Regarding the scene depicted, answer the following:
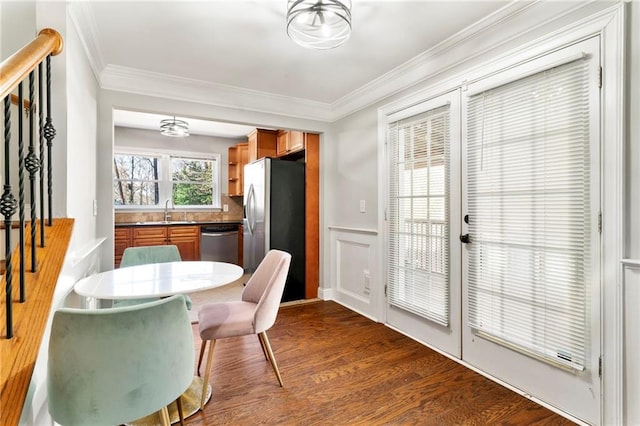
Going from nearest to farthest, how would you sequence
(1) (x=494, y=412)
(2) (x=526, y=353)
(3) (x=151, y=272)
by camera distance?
(1) (x=494, y=412) < (2) (x=526, y=353) < (3) (x=151, y=272)

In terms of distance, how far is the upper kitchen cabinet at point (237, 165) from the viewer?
5.61 meters

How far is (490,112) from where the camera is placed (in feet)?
6.88

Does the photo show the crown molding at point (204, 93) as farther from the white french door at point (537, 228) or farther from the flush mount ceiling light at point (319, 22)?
the white french door at point (537, 228)

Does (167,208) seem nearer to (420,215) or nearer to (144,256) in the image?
(144,256)

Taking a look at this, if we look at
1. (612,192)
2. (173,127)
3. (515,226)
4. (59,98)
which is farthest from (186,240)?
(612,192)

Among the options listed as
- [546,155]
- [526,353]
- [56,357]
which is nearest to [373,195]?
[546,155]

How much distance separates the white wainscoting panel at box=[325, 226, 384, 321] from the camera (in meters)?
3.17

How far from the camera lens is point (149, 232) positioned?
480 cm

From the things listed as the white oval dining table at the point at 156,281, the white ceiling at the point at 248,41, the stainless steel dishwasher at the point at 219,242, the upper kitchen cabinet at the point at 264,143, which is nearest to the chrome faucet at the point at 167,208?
the stainless steel dishwasher at the point at 219,242

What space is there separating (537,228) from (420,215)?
92 centimetres

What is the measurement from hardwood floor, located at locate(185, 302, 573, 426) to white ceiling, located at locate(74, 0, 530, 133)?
239cm

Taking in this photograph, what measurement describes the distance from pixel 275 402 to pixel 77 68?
2448mm

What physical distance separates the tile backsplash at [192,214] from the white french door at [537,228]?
473 centimetres

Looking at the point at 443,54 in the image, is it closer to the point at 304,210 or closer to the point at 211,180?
the point at 304,210
